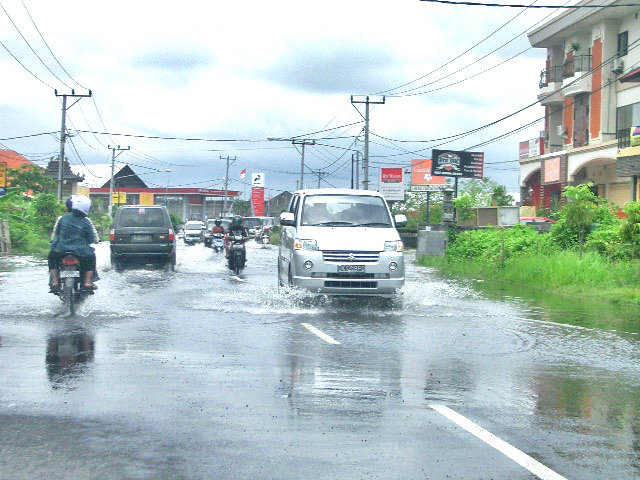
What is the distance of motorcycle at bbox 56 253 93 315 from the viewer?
42.6 feet

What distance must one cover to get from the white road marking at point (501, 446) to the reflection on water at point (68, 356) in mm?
3190

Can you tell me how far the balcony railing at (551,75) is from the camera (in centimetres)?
5075

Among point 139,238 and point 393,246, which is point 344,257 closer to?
point 393,246

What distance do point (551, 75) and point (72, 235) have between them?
42497 mm

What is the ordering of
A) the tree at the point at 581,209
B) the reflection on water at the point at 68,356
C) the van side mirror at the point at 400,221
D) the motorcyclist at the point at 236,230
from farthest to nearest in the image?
the motorcyclist at the point at 236,230
the tree at the point at 581,209
the van side mirror at the point at 400,221
the reflection on water at the point at 68,356

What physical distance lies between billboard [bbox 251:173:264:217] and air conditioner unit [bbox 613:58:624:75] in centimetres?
6209

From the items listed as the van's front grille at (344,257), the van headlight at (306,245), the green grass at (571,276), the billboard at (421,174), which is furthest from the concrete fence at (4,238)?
the billboard at (421,174)

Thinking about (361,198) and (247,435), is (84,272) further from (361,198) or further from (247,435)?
(247,435)

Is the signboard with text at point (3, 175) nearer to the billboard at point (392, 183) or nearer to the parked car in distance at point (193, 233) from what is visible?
the parked car in distance at point (193, 233)

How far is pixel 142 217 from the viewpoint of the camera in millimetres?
25078

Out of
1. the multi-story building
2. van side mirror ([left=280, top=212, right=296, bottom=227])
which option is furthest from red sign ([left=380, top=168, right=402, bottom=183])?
van side mirror ([left=280, top=212, right=296, bottom=227])

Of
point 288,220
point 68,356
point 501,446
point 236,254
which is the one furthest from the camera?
point 236,254

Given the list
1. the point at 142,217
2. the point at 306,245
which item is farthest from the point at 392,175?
the point at 306,245

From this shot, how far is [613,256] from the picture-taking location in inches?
874
